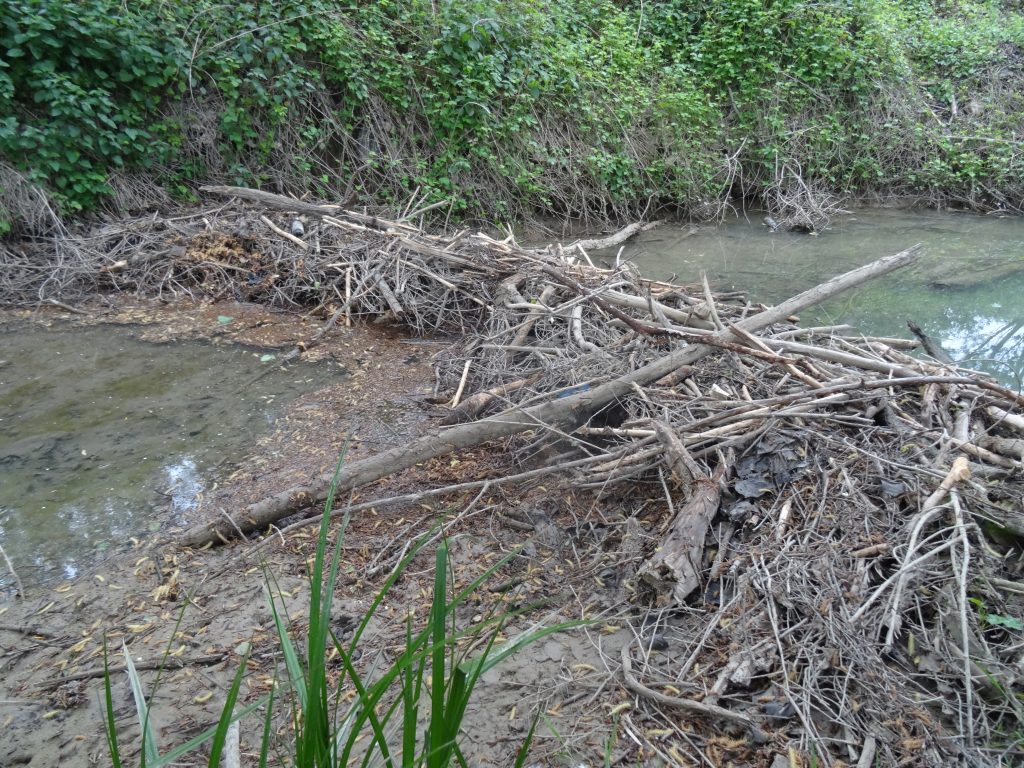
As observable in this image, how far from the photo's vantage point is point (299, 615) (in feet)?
8.88

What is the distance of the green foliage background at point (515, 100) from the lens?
6922 millimetres

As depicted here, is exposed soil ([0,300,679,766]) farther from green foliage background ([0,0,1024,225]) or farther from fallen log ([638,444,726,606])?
green foliage background ([0,0,1024,225])

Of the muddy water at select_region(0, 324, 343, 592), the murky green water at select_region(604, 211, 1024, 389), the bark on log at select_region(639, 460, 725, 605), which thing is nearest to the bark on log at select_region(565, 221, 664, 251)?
the murky green water at select_region(604, 211, 1024, 389)

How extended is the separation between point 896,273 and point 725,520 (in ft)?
18.2

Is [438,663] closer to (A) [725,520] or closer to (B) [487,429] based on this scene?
(A) [725,520]

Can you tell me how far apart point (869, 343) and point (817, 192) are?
6489 millimetres

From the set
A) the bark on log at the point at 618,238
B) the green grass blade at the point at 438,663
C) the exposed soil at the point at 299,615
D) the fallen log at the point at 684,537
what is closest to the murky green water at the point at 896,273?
the bark on log at the point at 618,238

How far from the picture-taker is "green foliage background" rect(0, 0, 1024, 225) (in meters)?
6.92

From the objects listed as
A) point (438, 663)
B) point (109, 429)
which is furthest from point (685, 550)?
point (109, 429)

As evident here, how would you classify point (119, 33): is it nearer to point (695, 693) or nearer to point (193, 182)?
point (193, 182)

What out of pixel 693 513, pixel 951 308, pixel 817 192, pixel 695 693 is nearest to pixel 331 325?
pixel 693 513

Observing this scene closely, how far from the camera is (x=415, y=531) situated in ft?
10.6

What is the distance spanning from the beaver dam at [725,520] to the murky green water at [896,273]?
194 cm

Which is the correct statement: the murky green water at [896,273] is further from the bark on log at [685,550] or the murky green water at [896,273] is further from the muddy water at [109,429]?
the muddy water at [109,429]
